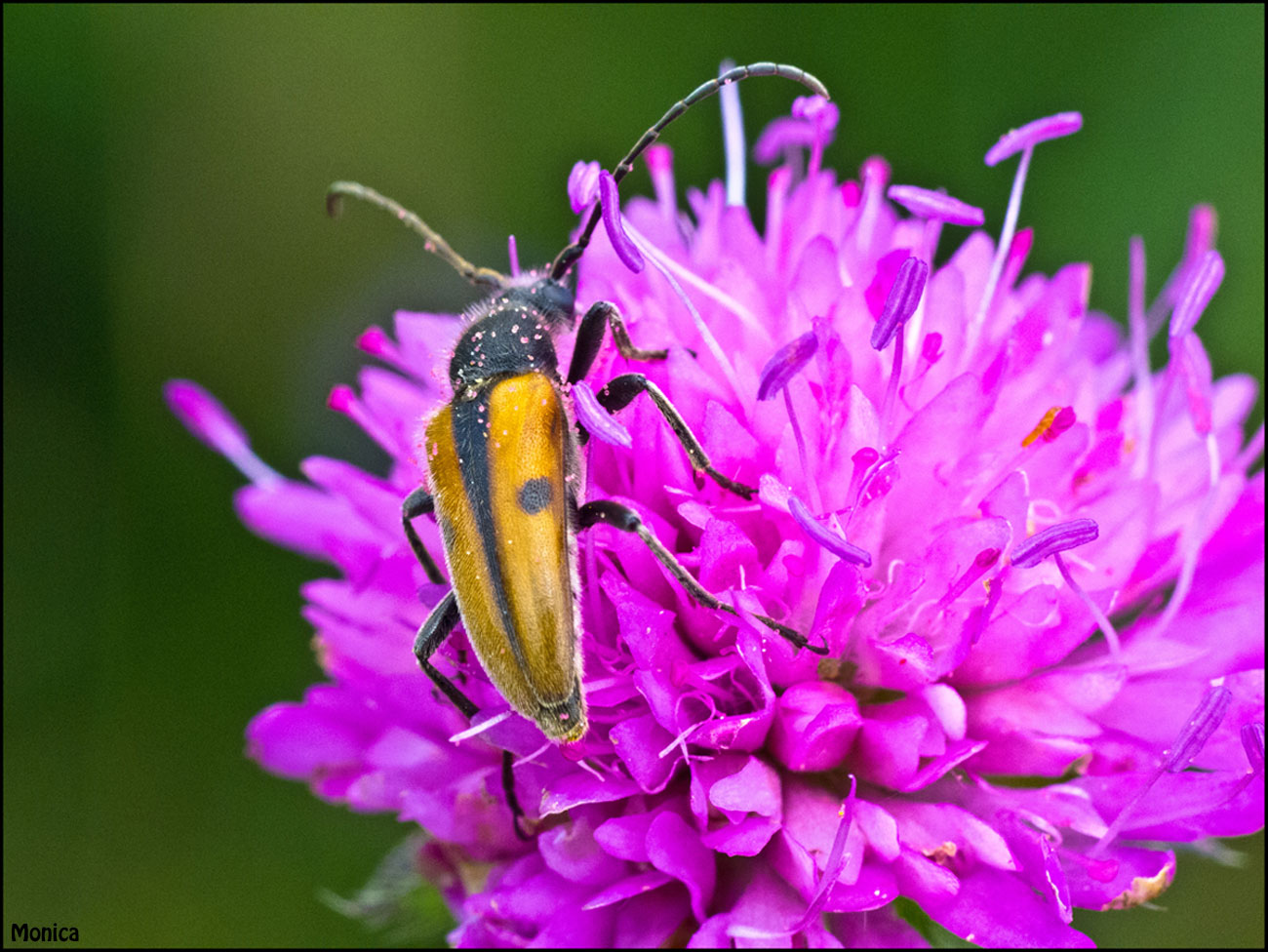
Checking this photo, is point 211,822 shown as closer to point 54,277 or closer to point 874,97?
point 54,277

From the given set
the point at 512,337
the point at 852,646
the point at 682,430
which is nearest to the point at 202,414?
the point at 512,337

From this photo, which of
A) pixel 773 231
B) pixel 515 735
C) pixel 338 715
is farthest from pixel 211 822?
pixel 773 231

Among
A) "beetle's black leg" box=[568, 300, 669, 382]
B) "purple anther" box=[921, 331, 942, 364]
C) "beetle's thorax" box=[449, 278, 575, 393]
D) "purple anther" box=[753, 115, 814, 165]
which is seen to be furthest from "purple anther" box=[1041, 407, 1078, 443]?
"purple anther" box=[753, 115, 814, 165]

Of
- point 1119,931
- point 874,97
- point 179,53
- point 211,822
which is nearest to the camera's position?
point 1119,931

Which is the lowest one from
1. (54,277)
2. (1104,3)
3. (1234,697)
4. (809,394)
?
(1234,697)

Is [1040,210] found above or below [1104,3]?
below

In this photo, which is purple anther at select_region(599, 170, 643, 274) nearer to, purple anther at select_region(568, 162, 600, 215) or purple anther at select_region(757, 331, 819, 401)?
purple anther at select_region(568, 162, 600, 215)

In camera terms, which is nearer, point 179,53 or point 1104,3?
point 1104,3
